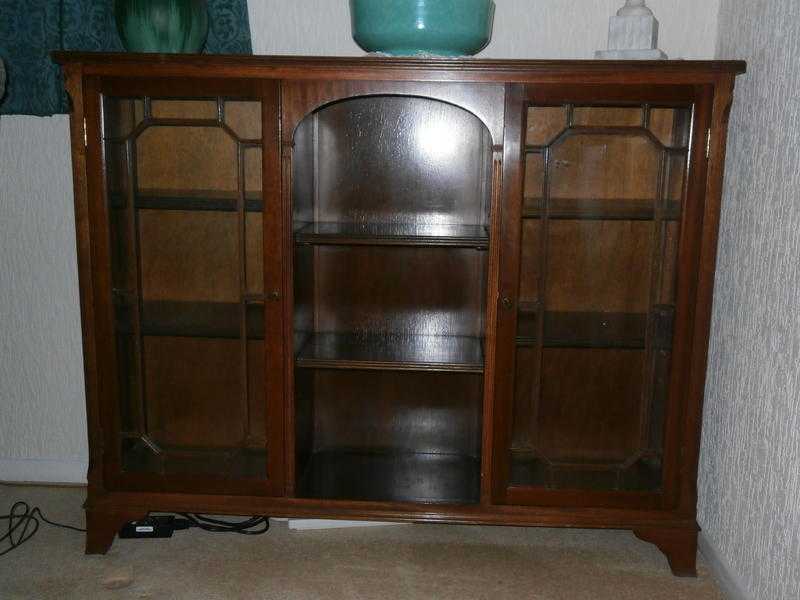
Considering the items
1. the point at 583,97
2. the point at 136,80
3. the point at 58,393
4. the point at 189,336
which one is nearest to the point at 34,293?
the point at 58,393

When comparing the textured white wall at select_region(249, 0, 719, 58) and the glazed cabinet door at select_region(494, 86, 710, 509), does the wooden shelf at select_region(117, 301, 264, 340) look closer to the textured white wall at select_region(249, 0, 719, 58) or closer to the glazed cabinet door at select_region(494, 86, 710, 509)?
the glazed cabinet door at select_region(494, 86, 710, 509)

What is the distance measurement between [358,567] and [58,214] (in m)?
1.33

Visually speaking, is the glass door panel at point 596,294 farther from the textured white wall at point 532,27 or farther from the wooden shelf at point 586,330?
the textured white wall at point 532,27

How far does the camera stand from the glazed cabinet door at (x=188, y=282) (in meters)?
1.77

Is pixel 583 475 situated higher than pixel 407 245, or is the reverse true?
pixel 407 245

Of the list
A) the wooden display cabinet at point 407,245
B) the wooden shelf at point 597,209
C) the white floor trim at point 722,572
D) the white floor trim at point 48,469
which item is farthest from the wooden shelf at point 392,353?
the white floor trim at point 48,469

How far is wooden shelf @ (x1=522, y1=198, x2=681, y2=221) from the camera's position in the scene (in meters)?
1.80

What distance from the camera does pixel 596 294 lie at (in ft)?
6.14

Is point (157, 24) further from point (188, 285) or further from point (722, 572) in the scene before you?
point (722, 572)

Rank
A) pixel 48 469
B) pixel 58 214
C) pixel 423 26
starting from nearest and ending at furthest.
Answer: pixel 423 26, pixel 58 214, pixel 48 469

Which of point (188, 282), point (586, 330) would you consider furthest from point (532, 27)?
point (188, 282)

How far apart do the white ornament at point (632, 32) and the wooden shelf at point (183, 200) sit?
38.7 inches

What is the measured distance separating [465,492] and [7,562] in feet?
3.86

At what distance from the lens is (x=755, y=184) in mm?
1700
